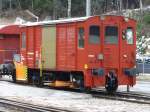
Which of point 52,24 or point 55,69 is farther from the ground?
point 52,24

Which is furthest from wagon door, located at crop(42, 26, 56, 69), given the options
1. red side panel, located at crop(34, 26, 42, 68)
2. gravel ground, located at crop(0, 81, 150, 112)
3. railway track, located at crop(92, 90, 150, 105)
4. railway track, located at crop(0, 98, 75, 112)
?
railway track, located at crop(0, 98, 75, 112)

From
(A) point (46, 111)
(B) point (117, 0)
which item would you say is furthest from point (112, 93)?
(B) point (117, 0)

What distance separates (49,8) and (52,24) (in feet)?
183

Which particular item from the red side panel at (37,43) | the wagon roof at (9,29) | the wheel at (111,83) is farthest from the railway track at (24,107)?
the wagon roof at (9,29)

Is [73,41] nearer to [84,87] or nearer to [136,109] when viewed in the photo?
[84,87]

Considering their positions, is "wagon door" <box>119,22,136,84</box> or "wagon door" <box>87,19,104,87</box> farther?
"wagon door" <box>119,22,136,84</box>

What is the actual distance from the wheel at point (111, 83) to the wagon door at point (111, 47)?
0.28m

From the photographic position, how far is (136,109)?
19.2 meters

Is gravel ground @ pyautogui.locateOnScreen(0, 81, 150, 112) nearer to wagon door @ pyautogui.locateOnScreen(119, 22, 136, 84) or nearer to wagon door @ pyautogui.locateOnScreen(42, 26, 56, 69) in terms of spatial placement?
wagon door @ pyautogui.locateOnScreen(42, 26, 56, 69)

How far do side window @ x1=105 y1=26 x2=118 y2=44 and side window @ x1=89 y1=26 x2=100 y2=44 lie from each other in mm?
462

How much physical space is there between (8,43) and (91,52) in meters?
11.5

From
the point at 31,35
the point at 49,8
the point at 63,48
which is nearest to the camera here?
the point at 63,48

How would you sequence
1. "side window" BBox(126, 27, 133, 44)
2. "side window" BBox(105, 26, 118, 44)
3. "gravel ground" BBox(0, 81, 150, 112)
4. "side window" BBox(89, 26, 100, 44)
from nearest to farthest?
"gravel ground" BBox(0, 81, 150, 112) → "side window" BBox(89, 26, 100, 44) → "side window" BBox(105, 26, 118, 44) → "side window" BBox(126, 27, 133, 44)

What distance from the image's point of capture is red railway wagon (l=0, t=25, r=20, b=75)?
1361 inches
